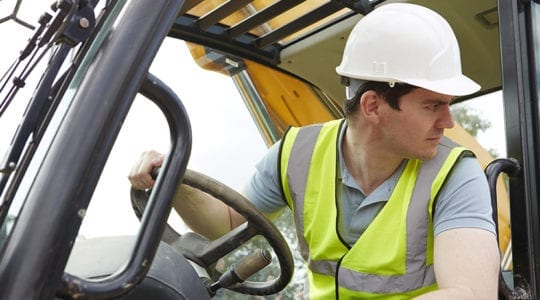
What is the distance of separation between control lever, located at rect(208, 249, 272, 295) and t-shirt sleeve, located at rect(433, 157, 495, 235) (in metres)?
0.40

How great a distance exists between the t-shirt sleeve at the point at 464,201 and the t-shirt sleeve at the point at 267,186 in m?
0.51

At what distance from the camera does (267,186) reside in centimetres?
228

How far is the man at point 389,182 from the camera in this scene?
190cm

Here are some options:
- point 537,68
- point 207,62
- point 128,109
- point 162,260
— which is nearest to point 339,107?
point 207,62

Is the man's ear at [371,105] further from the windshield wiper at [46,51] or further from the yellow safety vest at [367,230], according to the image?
the windshield wiper at [46,51]

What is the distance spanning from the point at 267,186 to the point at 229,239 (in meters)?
0.41

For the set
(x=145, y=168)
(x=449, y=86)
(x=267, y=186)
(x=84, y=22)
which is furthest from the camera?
Answer: (x=267, y=186)

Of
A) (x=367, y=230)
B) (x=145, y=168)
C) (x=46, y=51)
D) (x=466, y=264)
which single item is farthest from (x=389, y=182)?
(x=46, y=51)

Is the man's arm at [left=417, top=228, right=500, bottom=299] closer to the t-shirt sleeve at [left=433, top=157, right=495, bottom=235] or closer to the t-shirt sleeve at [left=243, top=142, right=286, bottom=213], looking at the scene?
the t-shirt sleeve at [left=433, top=157, right=495, bottom=235]

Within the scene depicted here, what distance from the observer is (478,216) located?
6.02 ft

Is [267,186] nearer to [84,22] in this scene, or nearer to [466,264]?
[466,264]

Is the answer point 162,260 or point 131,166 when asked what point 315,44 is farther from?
point 162,260

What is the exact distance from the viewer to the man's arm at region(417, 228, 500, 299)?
1704 mm

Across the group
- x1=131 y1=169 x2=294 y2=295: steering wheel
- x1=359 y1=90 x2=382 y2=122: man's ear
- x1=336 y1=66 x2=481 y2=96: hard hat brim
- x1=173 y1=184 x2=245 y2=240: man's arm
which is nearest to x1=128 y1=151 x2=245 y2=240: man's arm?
x1=173 y1=184 x2=245 y2=240: man's arm
